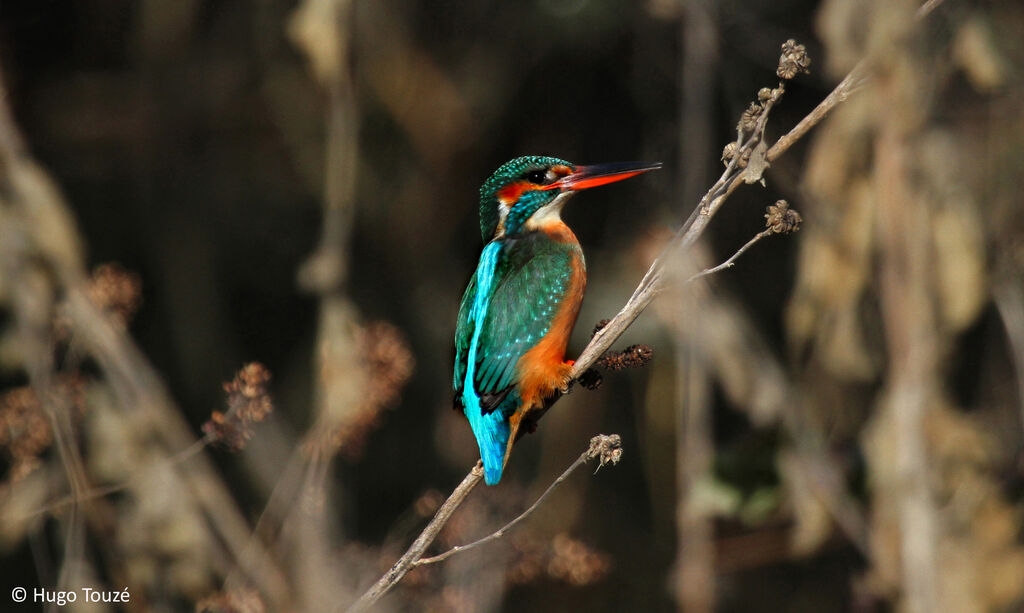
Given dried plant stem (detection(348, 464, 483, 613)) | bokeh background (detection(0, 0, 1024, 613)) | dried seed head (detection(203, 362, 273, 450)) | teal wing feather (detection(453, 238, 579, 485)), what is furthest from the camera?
bokeh background (detection(0, 0, 1024, 613))

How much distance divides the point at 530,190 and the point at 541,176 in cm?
5

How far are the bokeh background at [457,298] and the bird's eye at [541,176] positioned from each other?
1.37 ft

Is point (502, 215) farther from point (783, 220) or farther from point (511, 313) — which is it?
point (783, 220)

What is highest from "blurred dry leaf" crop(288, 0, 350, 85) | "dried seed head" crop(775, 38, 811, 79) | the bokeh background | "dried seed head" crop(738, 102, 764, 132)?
"blurred dry leaf" crop(288, 0, 350, 85)

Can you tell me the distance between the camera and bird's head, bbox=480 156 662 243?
2824 millimetres

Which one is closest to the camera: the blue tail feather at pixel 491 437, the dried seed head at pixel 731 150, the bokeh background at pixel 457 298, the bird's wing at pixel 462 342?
the dried seed head at pixel 731 150

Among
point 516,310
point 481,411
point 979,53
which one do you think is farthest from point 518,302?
point 979,53

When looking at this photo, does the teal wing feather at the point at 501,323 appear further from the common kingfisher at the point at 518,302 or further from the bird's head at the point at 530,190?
the bird's head at the point at 530,190

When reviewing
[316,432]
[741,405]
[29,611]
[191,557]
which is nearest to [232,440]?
[316,432]

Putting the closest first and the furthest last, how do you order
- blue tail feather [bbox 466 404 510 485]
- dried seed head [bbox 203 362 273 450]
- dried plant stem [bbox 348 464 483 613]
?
dried plant stem [bbox 348 464 483 613]
dried seed head [bbox 203 362 273 450]
blue tail feather [bbox 466 404 510 485]

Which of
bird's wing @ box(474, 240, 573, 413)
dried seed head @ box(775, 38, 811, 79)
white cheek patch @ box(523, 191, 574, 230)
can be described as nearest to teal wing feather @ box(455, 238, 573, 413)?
bird's wing @ box(474, 240, 573, 413)

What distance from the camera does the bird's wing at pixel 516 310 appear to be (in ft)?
A: 7.86

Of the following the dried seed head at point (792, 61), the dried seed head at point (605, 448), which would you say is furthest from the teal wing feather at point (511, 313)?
the dried seed head at point (792, 61)

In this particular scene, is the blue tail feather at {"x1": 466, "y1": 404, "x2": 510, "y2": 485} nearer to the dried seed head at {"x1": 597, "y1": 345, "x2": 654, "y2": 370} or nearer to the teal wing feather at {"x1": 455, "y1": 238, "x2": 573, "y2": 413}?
the teal wing feather at {"x1": 455, "y1": 238, "x2": 573, "y2": 413}
